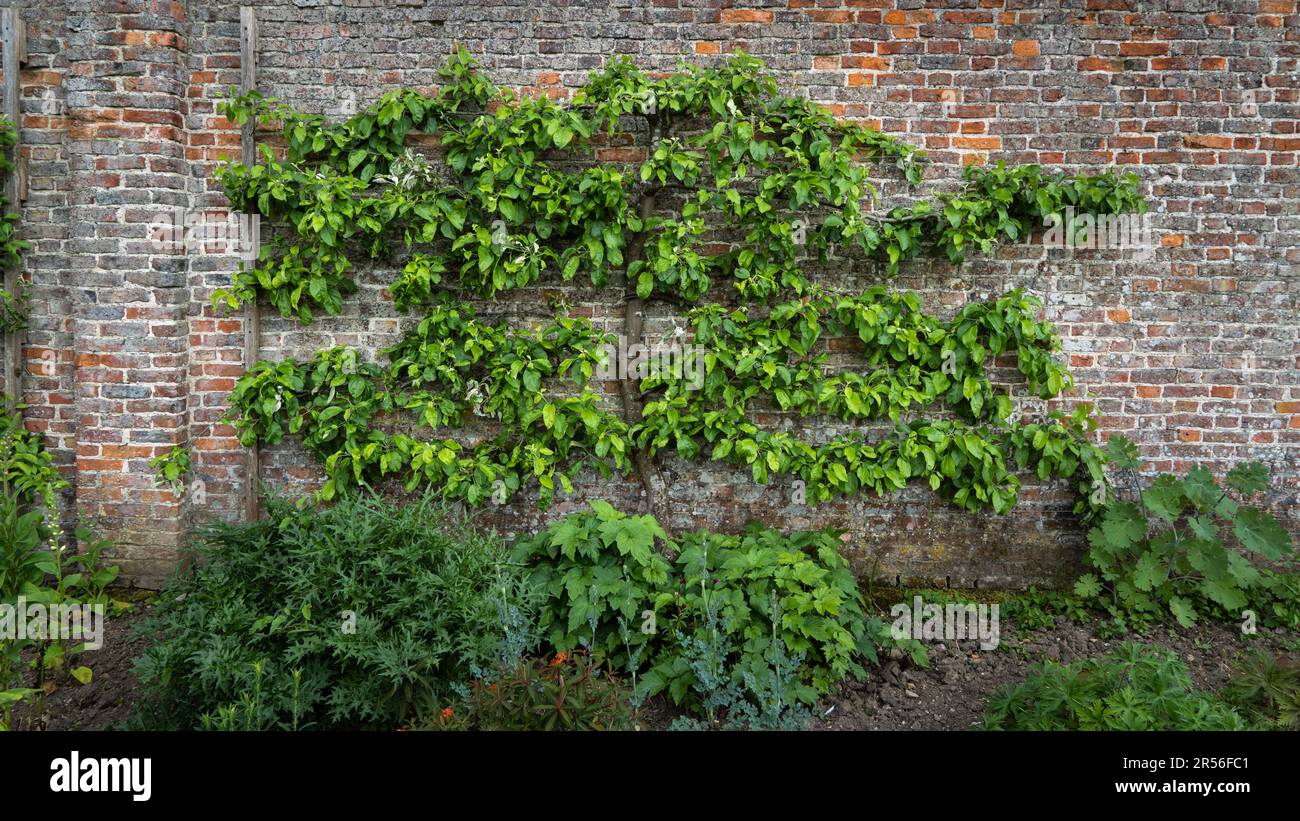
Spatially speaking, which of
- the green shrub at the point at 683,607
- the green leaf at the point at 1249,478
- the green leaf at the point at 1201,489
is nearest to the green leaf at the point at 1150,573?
the green leaf at the point at 1201,489

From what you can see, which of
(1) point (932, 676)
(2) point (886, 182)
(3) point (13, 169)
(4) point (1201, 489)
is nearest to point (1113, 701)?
(1) point (932, 676)

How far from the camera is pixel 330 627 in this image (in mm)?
3029

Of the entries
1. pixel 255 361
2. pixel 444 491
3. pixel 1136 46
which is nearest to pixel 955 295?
pixel 1136 46

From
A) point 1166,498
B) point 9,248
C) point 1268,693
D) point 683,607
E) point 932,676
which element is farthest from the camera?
point 9,248

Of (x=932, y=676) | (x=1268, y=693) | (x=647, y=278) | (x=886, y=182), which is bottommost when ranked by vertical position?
(x=932, y=676)

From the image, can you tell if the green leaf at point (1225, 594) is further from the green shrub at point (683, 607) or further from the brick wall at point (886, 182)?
the green shrub at point (683, 607)

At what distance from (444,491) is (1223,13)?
4.58 m

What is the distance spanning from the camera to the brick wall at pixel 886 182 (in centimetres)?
437

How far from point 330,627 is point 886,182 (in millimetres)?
3393

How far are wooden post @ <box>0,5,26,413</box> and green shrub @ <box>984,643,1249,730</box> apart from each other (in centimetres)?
505

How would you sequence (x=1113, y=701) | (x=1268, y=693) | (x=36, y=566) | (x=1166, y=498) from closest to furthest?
1. (x=1113, y=701)
2. (x=1268, y=693)
3. (x=36, y=566)
4. (x=1166, y=498)

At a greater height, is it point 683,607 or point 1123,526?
point 1123,526

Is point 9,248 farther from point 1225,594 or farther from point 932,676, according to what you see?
point 1225,594

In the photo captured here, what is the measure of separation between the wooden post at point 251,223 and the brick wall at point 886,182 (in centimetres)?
6
